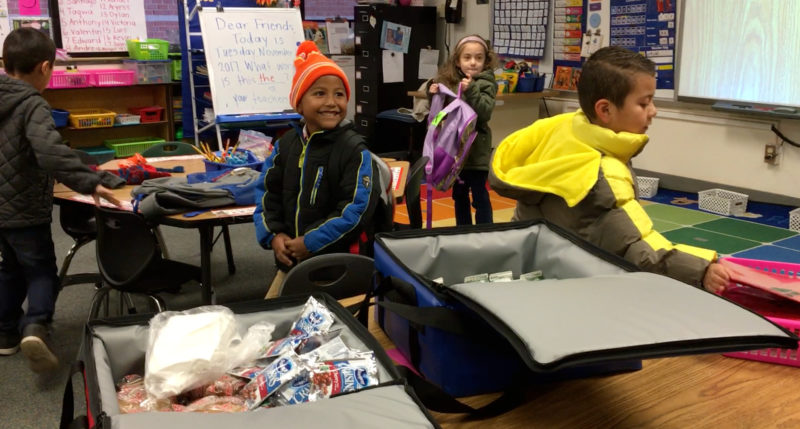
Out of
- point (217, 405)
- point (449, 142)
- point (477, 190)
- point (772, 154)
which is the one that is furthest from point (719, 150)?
point (217, 405)

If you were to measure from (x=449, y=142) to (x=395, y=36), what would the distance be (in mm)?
3099

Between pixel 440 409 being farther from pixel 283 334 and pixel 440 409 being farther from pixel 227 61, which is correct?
pixel 227 61

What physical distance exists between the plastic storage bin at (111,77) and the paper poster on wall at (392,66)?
220cm

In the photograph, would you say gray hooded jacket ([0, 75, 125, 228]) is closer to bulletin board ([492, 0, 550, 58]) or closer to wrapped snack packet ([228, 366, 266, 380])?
wrapped snack packet ([228, 366, 266, 380])

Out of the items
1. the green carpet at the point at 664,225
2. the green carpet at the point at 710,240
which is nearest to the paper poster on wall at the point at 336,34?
the green carpet at the point at 664,225

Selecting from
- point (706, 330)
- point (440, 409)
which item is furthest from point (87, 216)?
point (706, 330)

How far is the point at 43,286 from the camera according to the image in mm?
2795

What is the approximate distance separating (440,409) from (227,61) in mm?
4767

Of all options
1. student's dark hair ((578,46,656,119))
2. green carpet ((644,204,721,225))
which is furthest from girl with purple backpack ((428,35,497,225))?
student's dark hair ((578,46,656,119))

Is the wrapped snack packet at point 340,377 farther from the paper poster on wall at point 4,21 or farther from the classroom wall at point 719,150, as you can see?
the paper poster on wall at point 4,21

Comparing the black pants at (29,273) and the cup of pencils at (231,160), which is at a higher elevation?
the cup of pencils at (231,160)

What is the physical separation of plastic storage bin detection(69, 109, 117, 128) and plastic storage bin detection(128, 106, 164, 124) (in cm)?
29

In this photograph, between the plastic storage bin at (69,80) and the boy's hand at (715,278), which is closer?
the boy's hand at (715,278)

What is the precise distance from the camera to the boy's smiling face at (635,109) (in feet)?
4.75
